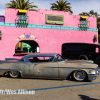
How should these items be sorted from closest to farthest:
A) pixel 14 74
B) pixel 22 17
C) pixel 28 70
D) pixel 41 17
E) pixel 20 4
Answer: pixel 28 70 → pixel 14 74 → pixel 22 17 → pixel 41 17 → pixel 20 4

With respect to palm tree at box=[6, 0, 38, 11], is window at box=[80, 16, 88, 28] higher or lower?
lower

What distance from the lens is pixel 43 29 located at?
13.3 meters

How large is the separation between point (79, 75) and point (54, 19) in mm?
9373

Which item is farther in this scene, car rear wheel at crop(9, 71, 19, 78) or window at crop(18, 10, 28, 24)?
window at crop(18, 10, 28, 24)

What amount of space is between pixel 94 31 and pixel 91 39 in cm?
106

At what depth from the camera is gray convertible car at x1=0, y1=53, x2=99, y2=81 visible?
205 inches

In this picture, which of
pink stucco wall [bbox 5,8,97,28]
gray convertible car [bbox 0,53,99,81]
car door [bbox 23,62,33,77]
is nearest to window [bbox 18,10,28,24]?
pink stucco wall [bbox 5,8,97,28]

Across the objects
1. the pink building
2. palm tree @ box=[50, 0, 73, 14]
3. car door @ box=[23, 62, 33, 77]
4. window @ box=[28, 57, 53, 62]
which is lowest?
car door @ box=[23, 62, 33, 77]

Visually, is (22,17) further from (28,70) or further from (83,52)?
(28,70)

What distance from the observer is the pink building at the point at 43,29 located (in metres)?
12.4

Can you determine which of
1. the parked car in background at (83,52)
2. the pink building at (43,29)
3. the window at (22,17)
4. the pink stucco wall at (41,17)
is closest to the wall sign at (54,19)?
the pink building at (43,29)

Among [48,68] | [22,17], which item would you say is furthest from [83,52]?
[22,17]

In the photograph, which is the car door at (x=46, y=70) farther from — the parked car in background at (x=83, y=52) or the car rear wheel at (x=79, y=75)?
the parked car in background at (x=83, y=52)

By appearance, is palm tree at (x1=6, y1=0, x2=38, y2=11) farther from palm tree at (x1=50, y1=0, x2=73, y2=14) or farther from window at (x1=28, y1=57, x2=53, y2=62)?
window at (x1=28, y1=57, x2=53, y2=62)
